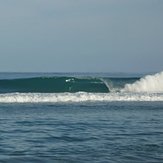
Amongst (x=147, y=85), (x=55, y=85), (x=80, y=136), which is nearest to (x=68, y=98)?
(x=55, y=85)

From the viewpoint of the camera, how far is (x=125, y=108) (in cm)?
2239

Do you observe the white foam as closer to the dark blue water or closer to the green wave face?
the dark blue water

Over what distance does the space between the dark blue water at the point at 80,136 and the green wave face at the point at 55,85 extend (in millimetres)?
16526

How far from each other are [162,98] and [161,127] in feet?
46.0

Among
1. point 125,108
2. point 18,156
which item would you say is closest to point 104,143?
point 18,156

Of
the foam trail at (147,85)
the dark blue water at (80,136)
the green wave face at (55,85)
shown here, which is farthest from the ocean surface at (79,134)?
the foam trail at (147,85)

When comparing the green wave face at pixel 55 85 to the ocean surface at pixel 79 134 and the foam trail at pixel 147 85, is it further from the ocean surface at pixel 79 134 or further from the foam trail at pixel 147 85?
the ocean surface at pixel 79 134

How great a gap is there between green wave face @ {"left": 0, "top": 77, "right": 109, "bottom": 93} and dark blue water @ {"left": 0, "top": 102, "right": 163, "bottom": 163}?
16526 millimetres

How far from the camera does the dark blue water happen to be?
10648 millimetres

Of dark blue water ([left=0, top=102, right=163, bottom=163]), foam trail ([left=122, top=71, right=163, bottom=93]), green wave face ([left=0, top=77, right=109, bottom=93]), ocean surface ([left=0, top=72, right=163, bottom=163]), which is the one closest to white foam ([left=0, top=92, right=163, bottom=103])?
ocean surface ([left=0, top=72, right=163, bottom=163])

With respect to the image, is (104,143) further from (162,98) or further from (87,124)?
(162,98)

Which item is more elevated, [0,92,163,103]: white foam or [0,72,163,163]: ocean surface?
[0,92,163,103]: white foam

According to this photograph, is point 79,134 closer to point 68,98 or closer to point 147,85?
point 68,98

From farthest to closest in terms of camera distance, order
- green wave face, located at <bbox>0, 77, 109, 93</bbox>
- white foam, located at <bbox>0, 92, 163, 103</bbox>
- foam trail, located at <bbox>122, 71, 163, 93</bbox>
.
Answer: foam trail, located at <bbox>122, 71, 163, 93</bbox> < green wave face, located at <bbox>0, 77, 109, 93</bbox> < white foam, located at <bbox>0, 92, 163, 103</bbox>
